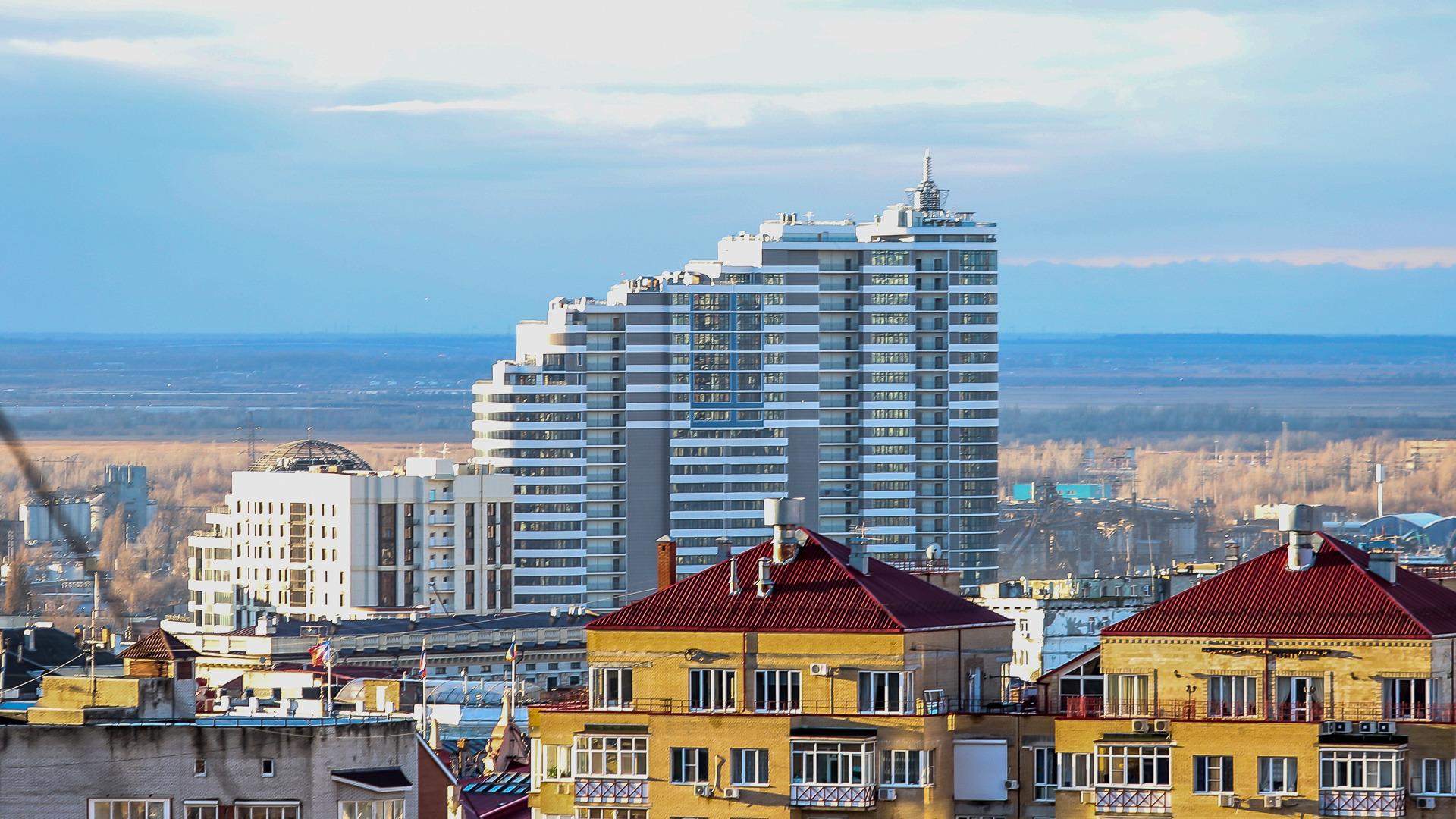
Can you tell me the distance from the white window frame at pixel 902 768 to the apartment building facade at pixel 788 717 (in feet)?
0.14

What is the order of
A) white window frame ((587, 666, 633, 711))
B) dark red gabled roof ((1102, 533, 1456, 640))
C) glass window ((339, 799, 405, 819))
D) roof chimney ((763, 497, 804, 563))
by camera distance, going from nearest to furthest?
glass window ((339, 799, 405, 819)), dark red gabled roof ((1102, 533, 1456, 640)), white window frame ((587, 666, 633, 711)), roof chimney ((763, 497, 804, 563))

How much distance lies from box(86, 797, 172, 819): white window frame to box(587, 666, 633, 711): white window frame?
58.1 ft

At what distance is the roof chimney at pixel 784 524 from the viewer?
3147 inches

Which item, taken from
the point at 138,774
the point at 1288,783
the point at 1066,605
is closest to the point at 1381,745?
the point at 1288,783

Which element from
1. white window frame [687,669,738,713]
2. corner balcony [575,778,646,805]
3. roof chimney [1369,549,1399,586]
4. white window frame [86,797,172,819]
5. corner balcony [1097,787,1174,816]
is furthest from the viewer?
white window frame [687,669,738,713]

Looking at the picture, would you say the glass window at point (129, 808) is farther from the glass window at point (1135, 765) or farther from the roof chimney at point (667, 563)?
the roof chimney at point (667, 563)

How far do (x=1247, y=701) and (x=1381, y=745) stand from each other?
3.38m

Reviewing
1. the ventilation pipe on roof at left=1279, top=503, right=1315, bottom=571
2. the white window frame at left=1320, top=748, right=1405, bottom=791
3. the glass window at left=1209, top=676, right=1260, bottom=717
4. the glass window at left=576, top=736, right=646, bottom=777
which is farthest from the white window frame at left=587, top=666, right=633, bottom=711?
the white window frame at left=1320, top=748, right=1405, bottom=791

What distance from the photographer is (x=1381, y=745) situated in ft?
237

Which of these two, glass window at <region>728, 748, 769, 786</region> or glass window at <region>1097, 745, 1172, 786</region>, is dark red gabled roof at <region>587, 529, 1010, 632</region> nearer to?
glass window at <region>728, 748, 769, 786</region>

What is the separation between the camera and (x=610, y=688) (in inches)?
3086

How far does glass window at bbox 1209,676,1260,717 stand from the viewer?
74625mm

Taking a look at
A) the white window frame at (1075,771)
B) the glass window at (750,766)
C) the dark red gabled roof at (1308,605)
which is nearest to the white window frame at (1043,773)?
the white window frame at (1075,771)

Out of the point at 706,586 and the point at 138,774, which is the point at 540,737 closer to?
the point at 706,586
